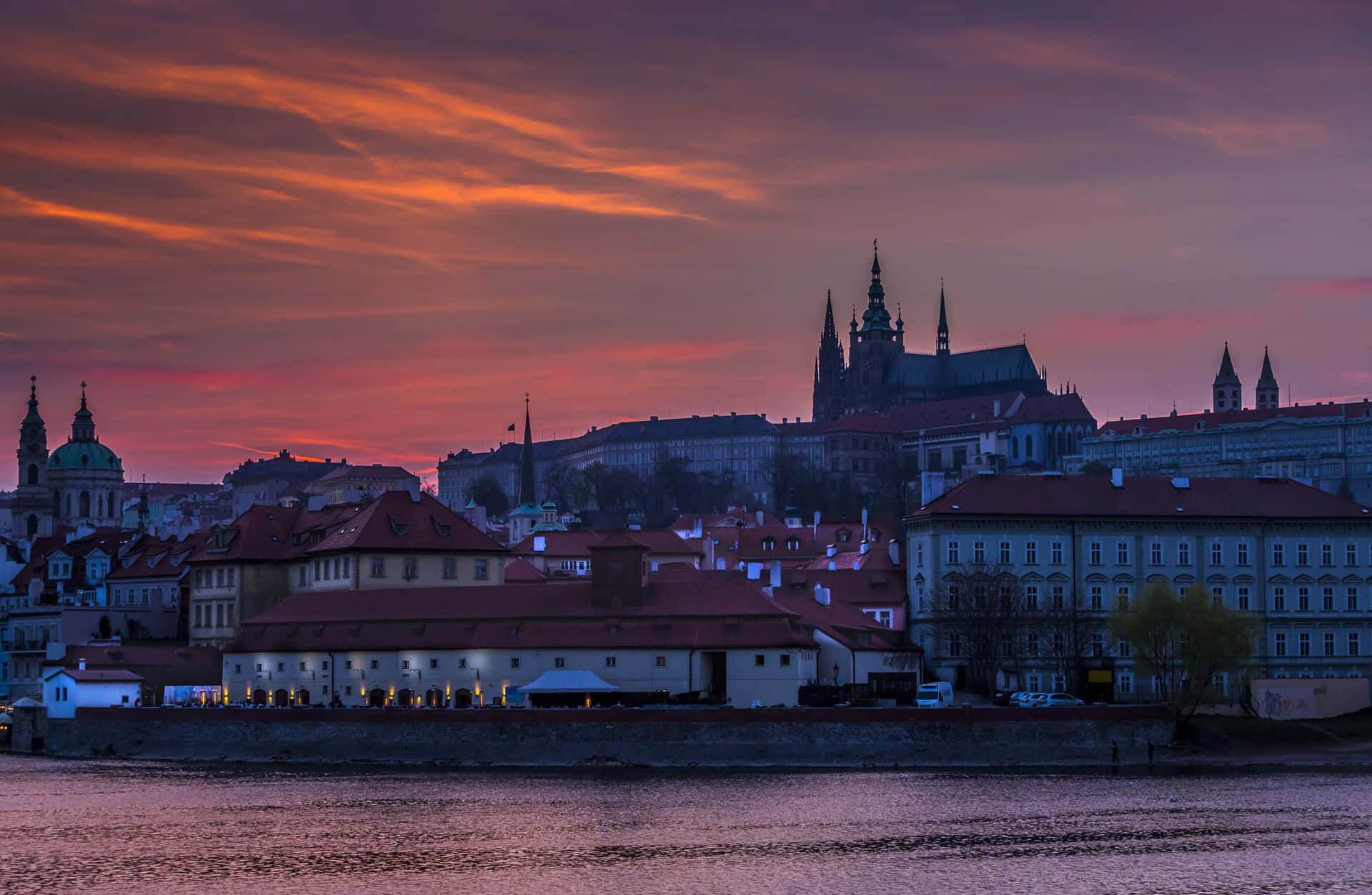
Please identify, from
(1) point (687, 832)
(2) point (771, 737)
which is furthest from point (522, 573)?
(1) point (687, 832)

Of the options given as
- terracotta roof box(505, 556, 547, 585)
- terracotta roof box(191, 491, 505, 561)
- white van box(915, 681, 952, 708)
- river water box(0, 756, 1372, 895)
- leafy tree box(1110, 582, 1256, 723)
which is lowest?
river water box(0, 756, 1372, 895)

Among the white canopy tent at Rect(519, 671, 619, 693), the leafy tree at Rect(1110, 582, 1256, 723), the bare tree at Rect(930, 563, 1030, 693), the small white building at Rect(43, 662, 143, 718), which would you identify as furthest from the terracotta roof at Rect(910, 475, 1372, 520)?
the small white building at Rect(43, 662, 143, 718)

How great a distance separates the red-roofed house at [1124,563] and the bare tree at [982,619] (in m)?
0.12

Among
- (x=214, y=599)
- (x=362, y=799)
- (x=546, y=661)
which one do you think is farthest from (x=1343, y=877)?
(x=214, y=599)

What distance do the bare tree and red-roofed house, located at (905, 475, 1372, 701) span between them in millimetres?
125

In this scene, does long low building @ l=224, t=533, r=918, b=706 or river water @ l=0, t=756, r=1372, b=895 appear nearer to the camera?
river water @ l=0, t=756, r=1372, b=895

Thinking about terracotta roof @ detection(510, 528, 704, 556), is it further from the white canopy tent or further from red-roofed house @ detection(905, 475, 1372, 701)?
the white canopy tent

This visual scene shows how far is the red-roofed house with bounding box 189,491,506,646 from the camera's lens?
340 feet

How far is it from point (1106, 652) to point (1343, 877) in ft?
157

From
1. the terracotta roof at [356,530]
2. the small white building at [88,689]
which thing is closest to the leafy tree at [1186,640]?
the terracotta roof at [356,530]

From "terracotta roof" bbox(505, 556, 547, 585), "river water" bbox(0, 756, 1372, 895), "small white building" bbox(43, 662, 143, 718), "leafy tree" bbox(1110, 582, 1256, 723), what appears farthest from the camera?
"terracotta roof" bbox(505, 556, 547, 585)

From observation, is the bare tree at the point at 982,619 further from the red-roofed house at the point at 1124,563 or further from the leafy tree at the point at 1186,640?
the leafy tree at the point at 1186,640

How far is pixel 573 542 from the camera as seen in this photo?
140 m

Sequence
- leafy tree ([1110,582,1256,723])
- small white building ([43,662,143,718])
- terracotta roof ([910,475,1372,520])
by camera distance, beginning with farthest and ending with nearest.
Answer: terracotta roof ([910,475,1372,520])
small white building ([43,662,143,718])
leafy tree ([1110,582,1256,723])
